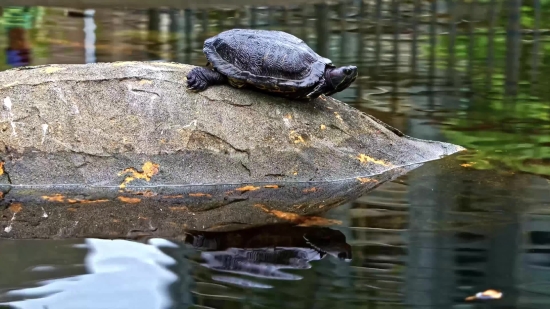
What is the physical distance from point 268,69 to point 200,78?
497 millimetres

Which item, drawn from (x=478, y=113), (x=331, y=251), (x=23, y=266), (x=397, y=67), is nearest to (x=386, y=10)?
(x=397, y=67)

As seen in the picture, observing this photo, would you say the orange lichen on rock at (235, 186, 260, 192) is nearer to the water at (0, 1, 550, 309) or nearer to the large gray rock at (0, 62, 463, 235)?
the large gray rock at (0, 62, 463, 235)

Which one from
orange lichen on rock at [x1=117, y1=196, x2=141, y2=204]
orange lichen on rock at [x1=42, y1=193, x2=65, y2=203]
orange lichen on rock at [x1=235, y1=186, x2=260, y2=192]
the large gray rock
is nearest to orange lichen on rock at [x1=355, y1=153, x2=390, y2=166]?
the large gray rock

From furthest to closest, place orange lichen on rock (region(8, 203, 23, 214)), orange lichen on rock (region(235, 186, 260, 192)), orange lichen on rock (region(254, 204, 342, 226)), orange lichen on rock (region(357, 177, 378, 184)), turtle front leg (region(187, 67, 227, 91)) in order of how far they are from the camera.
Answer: turtle front leg (region(187, 67, 227, 91)) < orange lichen on rock (region(357, 177, 378, 184)) < orange lichen on rock (region(235, 186, 260, 192)) < orange lichen on rock (region(8, 203, 23, 214)) < orange lichen on rock (region(254, 204, 342, 226))

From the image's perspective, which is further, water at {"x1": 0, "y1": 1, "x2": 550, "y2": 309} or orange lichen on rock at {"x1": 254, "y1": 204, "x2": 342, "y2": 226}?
orange lichen on rock at {"x1": 254, "y1": 204, "x2": 342, "y2": 226}

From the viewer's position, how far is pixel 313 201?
4.48 meters

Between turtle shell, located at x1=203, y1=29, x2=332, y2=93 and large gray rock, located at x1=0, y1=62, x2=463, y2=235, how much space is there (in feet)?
0.66

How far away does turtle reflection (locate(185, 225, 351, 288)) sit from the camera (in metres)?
3.38

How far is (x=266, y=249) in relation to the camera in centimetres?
366

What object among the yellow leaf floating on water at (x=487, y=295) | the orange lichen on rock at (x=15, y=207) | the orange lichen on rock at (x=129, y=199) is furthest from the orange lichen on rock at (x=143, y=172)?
the yellow leaf floating on water at (x=487, y=295)

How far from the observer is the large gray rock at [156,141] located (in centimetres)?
482

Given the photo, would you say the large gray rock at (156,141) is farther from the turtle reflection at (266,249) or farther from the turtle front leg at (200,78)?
the turtle reflection at (266,249)

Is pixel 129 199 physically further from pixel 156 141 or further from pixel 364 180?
pixel 364 180

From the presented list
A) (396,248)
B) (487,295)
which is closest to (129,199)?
(396,248)
